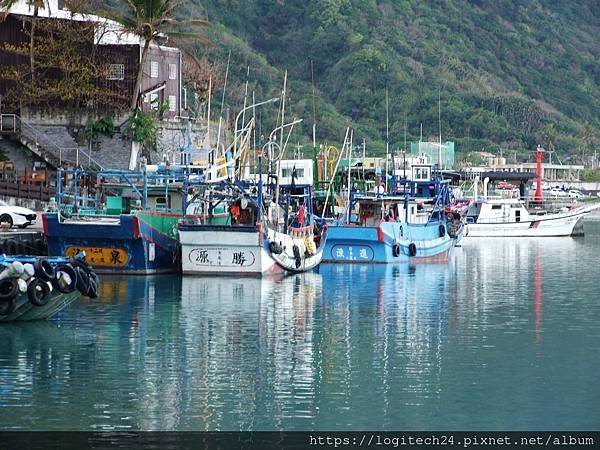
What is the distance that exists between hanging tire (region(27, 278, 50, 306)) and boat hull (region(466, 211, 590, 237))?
58204 millimetres

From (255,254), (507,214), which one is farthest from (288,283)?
(507,214)

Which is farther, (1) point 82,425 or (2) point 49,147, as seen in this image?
(2) point 49,147

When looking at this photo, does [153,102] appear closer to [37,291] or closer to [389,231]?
[389,231]

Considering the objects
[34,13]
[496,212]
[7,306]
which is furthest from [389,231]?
[496,212]

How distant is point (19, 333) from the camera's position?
35156mm

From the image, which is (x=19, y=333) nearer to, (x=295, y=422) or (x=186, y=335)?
(x=186, y=335)

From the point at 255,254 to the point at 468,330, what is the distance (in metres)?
13.1

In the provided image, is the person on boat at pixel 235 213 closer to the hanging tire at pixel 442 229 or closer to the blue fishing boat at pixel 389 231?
the blue fishing boat at pixel 389 231

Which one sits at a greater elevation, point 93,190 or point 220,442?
point 93,190

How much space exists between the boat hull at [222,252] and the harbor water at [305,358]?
0.75m

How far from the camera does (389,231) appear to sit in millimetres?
58219

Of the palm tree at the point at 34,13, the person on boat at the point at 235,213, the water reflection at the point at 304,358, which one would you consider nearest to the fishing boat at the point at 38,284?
the water reflection at the point at 304,358

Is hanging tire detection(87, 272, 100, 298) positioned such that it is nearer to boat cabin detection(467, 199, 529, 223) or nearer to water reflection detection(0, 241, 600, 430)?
water reflection detection(0, 241, 600, 430)

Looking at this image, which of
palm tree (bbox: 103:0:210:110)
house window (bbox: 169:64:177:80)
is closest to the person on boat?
palm tree (bbox: 103:0:210:110)
